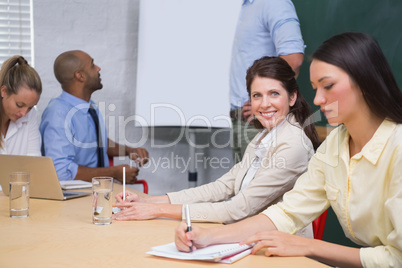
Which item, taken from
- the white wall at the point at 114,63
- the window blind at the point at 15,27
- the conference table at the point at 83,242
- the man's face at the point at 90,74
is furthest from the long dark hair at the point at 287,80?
the window blind at the point at 15,27

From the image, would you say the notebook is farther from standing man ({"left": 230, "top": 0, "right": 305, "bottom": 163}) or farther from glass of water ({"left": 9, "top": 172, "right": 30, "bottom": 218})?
standing man ({"left": 230, "top": 0, "right": 305, "bottom": 163})

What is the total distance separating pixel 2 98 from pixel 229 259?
1849 millimetres

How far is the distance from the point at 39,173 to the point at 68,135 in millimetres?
1040

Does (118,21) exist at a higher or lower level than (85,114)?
higher

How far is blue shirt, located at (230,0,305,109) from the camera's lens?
8.81 ft

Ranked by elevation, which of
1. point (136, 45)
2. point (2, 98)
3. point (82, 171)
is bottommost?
point (82, 171)

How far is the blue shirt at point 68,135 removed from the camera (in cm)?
268

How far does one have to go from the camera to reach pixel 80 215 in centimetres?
156

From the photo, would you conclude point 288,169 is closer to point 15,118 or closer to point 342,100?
point 342,100

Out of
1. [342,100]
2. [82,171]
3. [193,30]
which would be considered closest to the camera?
[342,100]

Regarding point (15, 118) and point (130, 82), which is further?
point (130, 82)

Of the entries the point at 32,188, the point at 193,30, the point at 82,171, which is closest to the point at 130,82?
the point at 193,30

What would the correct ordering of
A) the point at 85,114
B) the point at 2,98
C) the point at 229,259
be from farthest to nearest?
the point at 85,114
the point at 2,98
the point at 229,259

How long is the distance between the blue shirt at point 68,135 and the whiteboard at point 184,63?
630 millimetres
